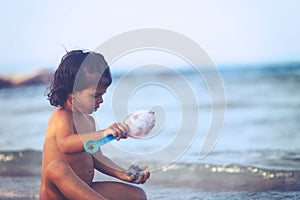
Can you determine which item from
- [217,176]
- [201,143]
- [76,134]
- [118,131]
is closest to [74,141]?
[76,134]

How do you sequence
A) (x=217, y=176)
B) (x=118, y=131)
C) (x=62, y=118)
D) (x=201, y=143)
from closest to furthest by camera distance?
(x=118, y=131), (x=62, y=118), (x=217, y=176), (x=201, y=143)

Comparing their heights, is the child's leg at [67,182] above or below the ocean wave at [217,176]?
above

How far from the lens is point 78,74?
4.40 ft

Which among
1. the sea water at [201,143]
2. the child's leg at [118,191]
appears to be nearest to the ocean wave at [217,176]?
the sea water at [201,143]

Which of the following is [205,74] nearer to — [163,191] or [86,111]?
[163,191]

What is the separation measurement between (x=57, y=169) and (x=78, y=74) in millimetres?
209

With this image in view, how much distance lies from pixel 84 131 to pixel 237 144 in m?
1.32

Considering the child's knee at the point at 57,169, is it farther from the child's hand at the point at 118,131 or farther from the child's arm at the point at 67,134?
the child's hand at the point at 118,131

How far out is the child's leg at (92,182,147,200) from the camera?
1.37m

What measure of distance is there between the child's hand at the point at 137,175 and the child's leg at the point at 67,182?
0.08 m

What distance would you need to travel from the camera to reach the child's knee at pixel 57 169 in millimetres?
1306

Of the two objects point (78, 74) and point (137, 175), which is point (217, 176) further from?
point (78, 74)

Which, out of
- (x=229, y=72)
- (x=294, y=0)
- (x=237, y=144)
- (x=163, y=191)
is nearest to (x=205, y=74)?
(x=163, y=191)

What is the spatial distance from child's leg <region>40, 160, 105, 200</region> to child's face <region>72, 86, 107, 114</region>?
0.13 metres
